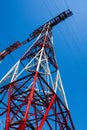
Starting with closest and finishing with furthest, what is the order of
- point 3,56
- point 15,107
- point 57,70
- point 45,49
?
point 15,107
point 57,70
point 45,49
point 3,56

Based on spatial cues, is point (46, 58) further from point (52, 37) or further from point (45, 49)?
point (52, 37)

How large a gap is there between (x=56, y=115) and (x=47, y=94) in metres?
1.84

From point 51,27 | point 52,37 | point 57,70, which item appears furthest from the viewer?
point 51,27

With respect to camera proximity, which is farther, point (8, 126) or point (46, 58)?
point (46, 58)

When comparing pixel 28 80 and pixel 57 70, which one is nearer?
pixel 28 80

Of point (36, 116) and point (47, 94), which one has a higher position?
Answer: point (47, 94)

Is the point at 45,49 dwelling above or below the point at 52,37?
below

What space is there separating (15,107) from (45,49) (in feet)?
29.5

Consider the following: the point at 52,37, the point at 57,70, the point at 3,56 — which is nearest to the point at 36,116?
the point at 57,70

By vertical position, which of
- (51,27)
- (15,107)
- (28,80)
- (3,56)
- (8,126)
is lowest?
(8,126)

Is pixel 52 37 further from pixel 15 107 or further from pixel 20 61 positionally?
pixel 15 107

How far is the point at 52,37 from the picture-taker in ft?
109

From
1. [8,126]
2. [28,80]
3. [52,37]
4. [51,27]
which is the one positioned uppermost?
[51,27]

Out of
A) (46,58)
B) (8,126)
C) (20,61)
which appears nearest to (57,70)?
(46,58)
